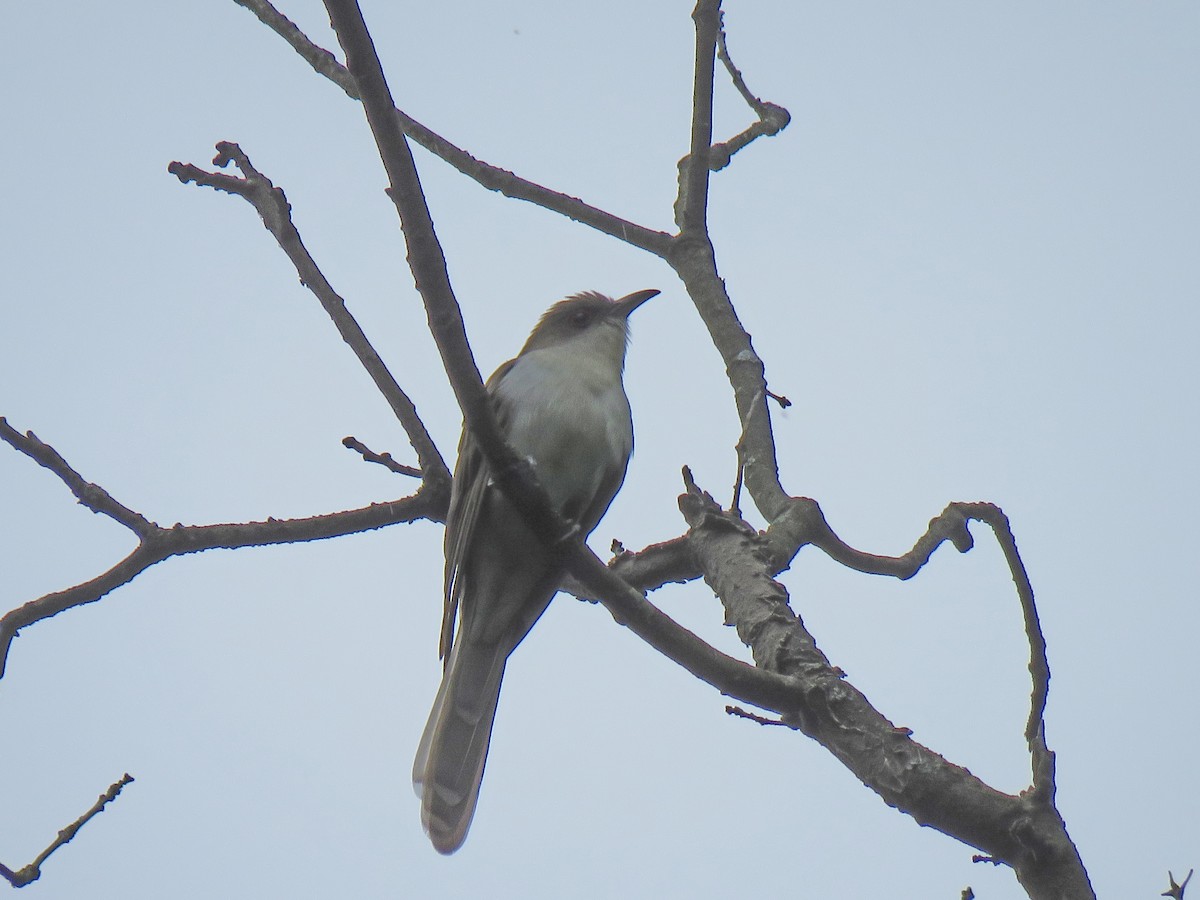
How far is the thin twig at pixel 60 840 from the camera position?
3.43 meters

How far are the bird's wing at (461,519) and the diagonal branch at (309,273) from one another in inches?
17.3

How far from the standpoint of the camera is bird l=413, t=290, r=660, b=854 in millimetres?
4711

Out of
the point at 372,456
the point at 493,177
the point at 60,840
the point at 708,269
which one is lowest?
the point at 60,840

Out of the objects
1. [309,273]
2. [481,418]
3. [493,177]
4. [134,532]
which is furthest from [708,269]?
[134,532]

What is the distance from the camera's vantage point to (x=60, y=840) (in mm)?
3582

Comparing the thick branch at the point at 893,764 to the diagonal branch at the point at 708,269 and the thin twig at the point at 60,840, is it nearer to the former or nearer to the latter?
the diagonal branch at the point at 708,269

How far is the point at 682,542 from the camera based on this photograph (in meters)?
4.34

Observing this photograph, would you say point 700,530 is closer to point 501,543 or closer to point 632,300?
point 501,543

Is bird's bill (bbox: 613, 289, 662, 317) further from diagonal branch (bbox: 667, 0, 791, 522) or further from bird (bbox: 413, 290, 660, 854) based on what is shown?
diagonal branch (bbox: 667, 0, 791, 522)

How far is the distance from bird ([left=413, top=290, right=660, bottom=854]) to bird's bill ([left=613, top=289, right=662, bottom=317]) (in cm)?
83

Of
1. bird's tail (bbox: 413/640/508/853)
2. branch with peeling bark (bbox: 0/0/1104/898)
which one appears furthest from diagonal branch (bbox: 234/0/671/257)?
bird's tail (bbox: 413/640/508/853)

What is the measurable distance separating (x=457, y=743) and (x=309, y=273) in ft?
6.63

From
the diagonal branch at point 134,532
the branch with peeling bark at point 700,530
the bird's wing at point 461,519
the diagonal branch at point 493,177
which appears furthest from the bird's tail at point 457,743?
the diagonal branch at point 493,177

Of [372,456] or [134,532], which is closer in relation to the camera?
[134,532]
